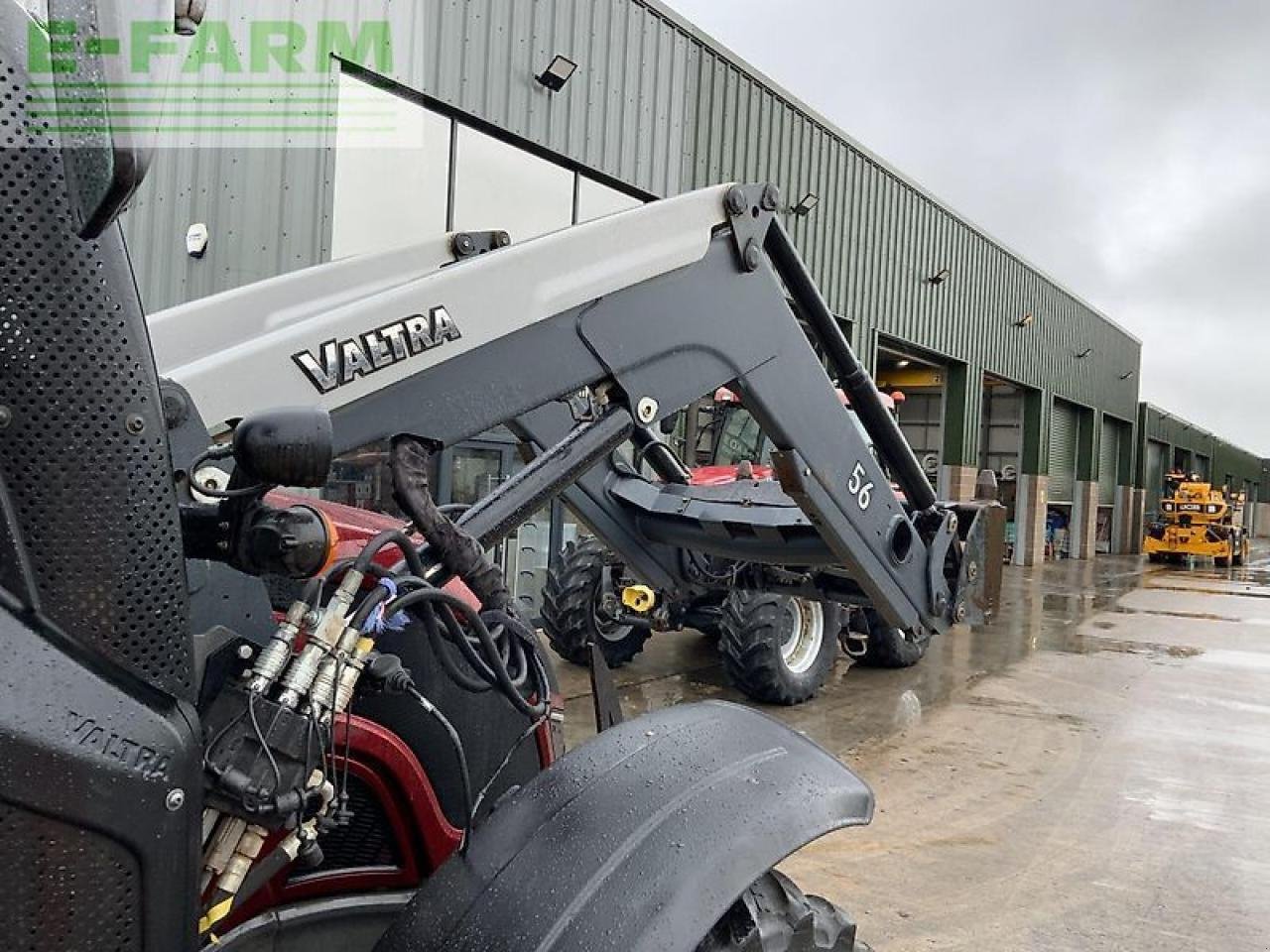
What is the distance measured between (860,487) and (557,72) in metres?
6.83

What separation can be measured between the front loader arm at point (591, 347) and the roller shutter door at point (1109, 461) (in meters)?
28.2

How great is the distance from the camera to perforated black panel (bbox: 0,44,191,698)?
→ 1179mm

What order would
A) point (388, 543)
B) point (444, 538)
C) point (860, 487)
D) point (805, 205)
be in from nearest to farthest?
point (388, 543), point (444, 538), point (860, 487), point (805, 205)

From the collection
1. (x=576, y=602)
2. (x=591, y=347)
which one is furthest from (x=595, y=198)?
(x=591, y=347)

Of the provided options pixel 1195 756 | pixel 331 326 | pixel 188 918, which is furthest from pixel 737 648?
pixel 188 918

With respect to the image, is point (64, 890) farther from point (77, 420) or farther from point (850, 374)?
point (850, 374)

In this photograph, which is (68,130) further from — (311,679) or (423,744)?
(423,744)

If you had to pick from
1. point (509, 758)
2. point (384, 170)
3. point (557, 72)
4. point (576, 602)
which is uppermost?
point (557, 72)

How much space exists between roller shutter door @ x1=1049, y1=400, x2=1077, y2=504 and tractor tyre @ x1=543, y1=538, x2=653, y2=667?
20.2 metres

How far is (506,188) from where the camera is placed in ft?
30.0

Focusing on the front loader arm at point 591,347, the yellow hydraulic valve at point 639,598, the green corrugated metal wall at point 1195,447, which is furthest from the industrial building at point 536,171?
the green corrugated metal wall at point 1195,447

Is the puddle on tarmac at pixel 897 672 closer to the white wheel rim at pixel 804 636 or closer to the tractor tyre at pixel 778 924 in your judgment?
the white wheel rim at pixel 804 636

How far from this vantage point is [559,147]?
956 centimetres

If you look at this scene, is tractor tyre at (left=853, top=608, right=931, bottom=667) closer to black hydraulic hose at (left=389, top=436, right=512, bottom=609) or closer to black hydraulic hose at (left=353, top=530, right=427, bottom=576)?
black hydraulic hose at (left=389, top=436, right=512, bottom=609)
